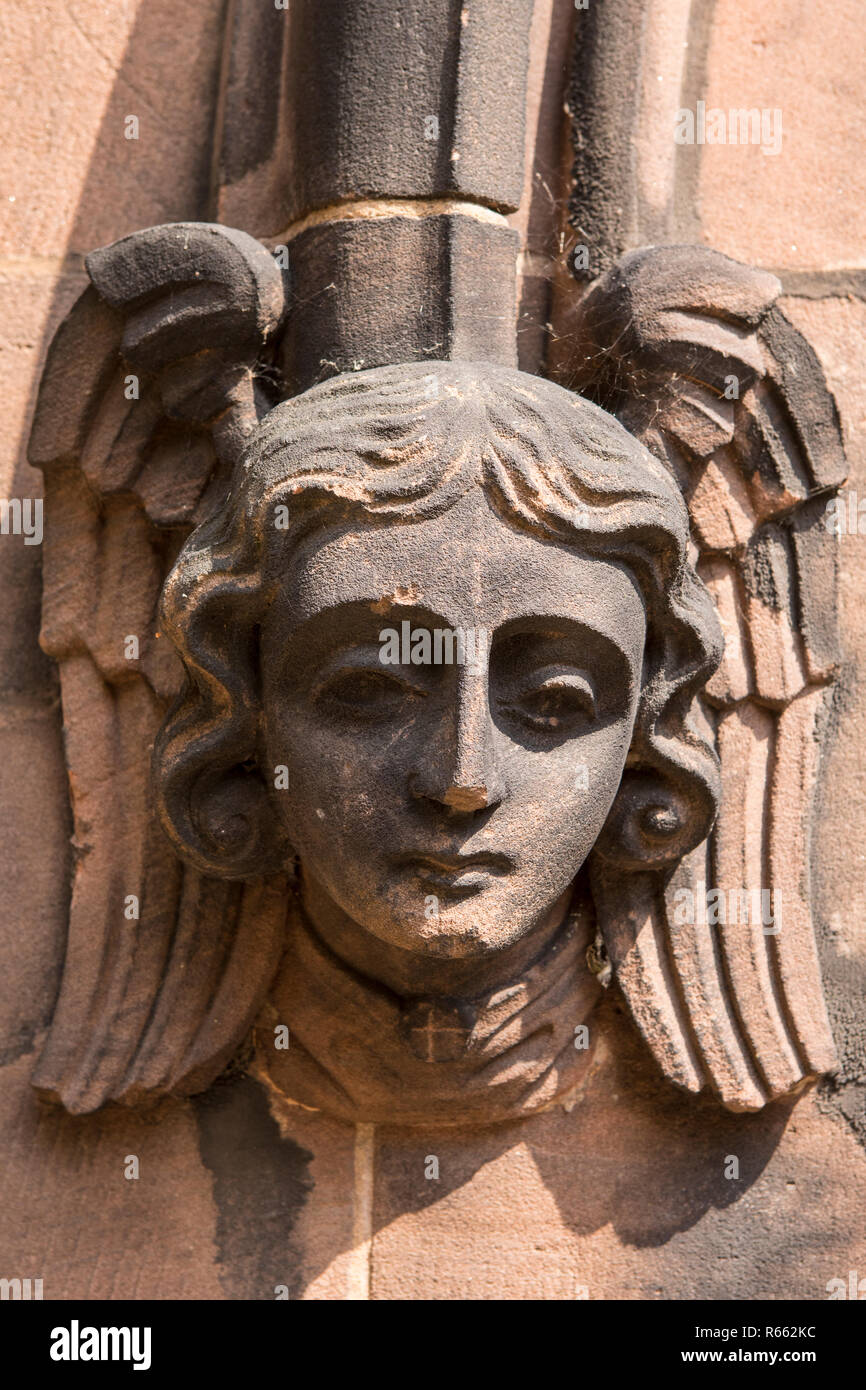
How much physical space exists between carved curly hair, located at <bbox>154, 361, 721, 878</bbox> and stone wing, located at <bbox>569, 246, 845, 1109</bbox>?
0.14 metres

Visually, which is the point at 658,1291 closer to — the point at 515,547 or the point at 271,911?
the point at 271,911

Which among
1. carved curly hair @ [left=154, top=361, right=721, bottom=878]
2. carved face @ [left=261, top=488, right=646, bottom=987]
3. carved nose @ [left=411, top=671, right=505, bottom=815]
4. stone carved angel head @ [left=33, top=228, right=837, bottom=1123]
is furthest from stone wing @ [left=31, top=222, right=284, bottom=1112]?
carved nose @ [left=411, top=671, right=505, bottom=815]

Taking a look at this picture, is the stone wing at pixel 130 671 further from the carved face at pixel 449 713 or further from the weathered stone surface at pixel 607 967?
the carved face at pixel 449 713

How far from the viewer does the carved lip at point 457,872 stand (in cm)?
233

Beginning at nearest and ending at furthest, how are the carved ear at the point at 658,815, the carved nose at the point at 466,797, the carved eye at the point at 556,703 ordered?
the carved nose at the point at 466,797
the carved eye at the point at 556,703
the carved ear at the point at 658,815

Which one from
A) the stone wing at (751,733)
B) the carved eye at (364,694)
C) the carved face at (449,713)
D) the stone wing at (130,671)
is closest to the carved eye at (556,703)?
the carved face at (449,713)

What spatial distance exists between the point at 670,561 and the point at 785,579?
1.38 feet

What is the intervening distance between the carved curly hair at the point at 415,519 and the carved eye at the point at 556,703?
150mm

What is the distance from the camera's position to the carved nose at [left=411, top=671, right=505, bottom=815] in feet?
7.39

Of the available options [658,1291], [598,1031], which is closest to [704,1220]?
[658,1291]

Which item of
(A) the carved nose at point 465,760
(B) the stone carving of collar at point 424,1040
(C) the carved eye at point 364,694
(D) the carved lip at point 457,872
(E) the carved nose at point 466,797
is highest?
(C) the carved eye at point 364,694

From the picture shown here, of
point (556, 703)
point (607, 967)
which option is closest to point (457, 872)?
point (556, 703)

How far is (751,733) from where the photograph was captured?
2.79m

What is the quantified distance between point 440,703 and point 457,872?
226 millimetres
